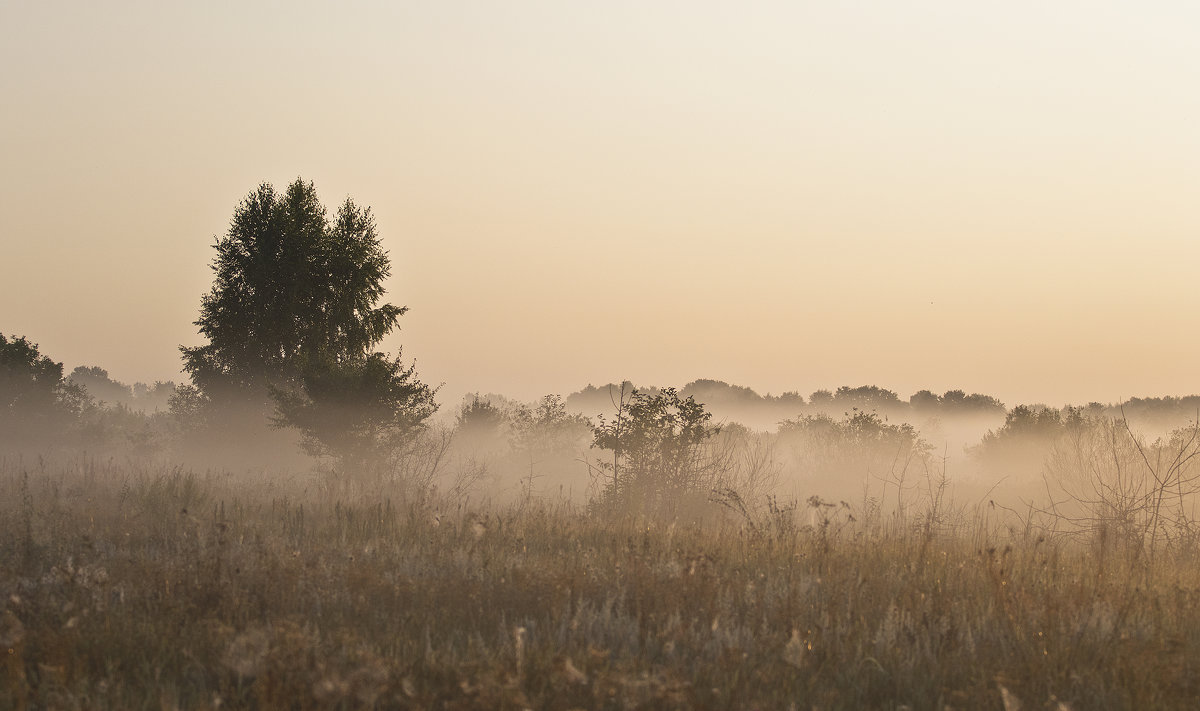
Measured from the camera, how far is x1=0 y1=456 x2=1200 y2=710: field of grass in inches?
155

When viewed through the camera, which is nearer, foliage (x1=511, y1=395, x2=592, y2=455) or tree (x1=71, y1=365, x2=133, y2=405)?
foliage (x1=511, y1=395, x2=592, y2=455)

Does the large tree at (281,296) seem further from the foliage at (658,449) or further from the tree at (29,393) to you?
the foliage at (658,449)

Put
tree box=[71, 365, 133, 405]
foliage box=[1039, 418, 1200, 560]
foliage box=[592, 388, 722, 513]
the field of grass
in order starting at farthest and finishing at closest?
tree box=[71, 365, 133, 405] < foliage box=[1039, 418, 1200, 560] < foliage box=[592, 388, 722, 513] < the field of grass

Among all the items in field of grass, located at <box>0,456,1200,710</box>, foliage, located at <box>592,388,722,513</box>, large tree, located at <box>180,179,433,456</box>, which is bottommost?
field of grass, located at <box>0,456,1200,710</box>

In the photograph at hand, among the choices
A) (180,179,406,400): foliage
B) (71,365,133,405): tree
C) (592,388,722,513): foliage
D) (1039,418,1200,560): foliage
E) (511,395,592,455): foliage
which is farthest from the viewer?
(71,365,133,405): tree

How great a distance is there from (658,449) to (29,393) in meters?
23.7

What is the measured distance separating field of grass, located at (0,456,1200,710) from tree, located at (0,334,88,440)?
73.9 feet

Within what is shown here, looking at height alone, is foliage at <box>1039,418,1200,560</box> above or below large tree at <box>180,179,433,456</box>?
below

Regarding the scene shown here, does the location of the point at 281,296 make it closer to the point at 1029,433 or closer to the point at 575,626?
the point at 575,626

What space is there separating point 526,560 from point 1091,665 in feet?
14.2

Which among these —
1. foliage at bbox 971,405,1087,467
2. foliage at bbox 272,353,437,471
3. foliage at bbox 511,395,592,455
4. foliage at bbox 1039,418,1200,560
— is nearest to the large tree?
foliage at bbox 272,353,437,471

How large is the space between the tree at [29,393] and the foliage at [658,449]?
73.5 ft

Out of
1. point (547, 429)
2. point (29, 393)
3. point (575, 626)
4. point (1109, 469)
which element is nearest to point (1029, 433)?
point (1109, 469)

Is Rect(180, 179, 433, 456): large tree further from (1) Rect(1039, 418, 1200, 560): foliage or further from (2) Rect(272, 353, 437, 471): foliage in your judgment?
(1) Rect(1039, 418, 1200, 560): foliage
